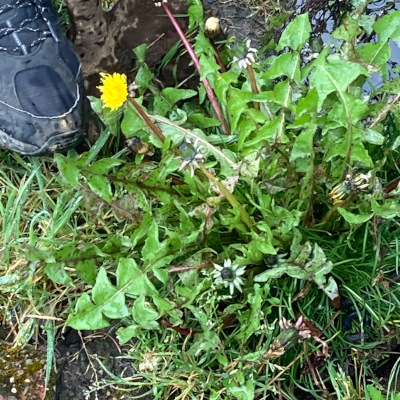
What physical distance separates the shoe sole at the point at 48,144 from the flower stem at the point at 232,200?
631mm

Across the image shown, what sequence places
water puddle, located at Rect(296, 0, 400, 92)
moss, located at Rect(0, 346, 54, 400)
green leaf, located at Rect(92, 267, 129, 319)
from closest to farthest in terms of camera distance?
green leaf, located at Rect(92, 267, 129, 319) < moss, located at Rect(0, 346, 54, 400) < water puddle, located at Rect(296, 0, 400, 92)

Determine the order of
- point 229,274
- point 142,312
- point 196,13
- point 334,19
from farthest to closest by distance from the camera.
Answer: point 334,19 → point 196,13 → point 229,274 → point 142,312

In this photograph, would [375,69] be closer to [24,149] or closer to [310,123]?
[310,123]

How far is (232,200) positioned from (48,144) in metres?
0.69

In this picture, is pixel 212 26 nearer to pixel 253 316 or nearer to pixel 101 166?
pixel 101 166

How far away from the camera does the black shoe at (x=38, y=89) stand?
1784mm

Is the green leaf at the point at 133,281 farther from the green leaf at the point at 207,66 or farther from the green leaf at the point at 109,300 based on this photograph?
the green leaf at the point at 207,66

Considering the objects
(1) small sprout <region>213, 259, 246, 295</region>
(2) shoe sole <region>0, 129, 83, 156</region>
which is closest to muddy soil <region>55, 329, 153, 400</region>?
(1) small sprout <region>213, 259, 246, 295</region>

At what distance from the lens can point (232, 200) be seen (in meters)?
1.36

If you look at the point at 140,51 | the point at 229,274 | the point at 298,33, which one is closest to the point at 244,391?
the point at 229,274

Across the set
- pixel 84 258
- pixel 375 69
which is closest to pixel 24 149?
pixel 84 258

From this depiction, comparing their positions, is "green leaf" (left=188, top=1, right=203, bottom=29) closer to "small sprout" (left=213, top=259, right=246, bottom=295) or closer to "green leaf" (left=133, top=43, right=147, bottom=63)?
"green leaf" (left=133, top=43, right=147, bottom=63)

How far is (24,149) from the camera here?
180cm

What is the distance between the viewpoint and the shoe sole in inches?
70.1
